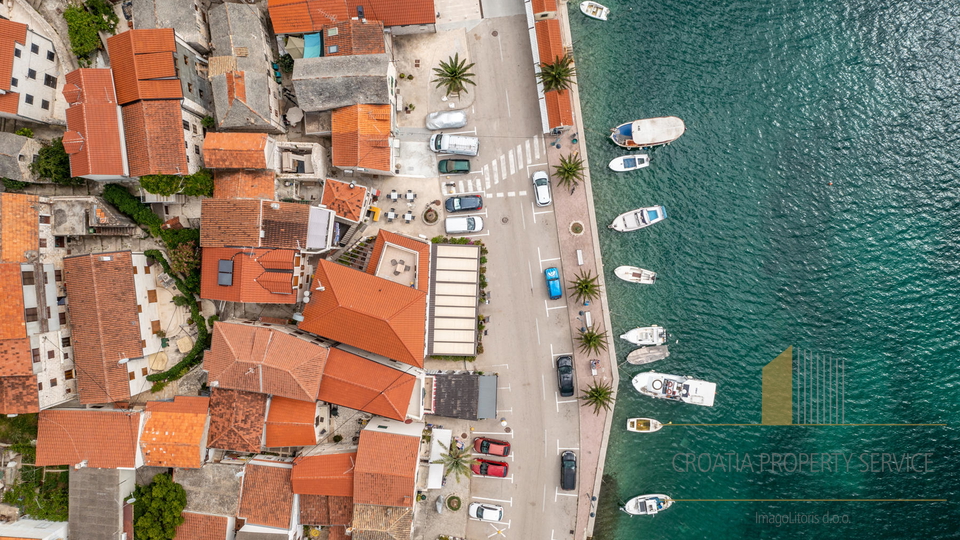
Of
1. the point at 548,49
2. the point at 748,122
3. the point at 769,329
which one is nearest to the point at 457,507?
the point at 769,329

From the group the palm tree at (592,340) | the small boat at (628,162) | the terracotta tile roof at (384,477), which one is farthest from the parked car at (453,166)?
the terracotta tile roof at (384,477)

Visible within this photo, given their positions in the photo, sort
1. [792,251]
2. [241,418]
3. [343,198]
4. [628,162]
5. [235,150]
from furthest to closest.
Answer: [792,251] < [628,162] < [343,198] < [241,418] < [235,150]

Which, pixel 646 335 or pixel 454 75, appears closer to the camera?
pixel 454 75

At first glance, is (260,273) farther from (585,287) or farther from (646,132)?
(646,132)

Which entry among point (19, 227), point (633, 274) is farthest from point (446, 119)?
point (19, 227)

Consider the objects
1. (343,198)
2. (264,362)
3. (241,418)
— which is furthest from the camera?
(343,198)

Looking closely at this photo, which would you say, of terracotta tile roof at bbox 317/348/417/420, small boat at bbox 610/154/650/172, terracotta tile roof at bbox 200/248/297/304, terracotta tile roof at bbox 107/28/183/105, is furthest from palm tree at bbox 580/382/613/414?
terracotta tile roof at bbox 107/28/183/105
